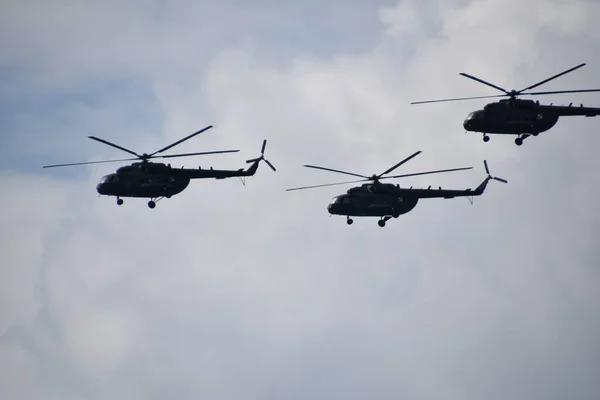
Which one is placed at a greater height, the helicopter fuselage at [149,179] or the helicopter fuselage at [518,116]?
the helicopter fuselage at [518,116]

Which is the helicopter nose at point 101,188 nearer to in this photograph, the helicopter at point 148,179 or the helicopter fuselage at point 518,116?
the helicopter at point 148,179

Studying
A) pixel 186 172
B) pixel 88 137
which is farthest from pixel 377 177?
pixel 88 137

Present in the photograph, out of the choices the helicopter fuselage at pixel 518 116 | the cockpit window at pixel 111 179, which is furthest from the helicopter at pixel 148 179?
the helicopter fuselage at pixel 518 116

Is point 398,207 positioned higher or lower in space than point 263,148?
lower

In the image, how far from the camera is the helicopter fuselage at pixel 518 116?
107562 mm

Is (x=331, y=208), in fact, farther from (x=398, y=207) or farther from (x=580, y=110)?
(x=580, y=110)

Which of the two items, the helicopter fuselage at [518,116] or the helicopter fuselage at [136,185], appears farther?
the helicopter fuselage at [136,185]

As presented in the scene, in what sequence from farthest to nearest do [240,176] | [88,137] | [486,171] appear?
[486,171] < [240,176] < [88,137]

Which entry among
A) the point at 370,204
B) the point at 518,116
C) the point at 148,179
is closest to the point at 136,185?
the point at 148,179

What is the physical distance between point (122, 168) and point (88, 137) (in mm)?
6808

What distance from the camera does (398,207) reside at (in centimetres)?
11362

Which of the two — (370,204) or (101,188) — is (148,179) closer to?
(101,188)

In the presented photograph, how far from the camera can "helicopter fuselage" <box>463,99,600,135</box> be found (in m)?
108

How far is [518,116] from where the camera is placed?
353 feet
